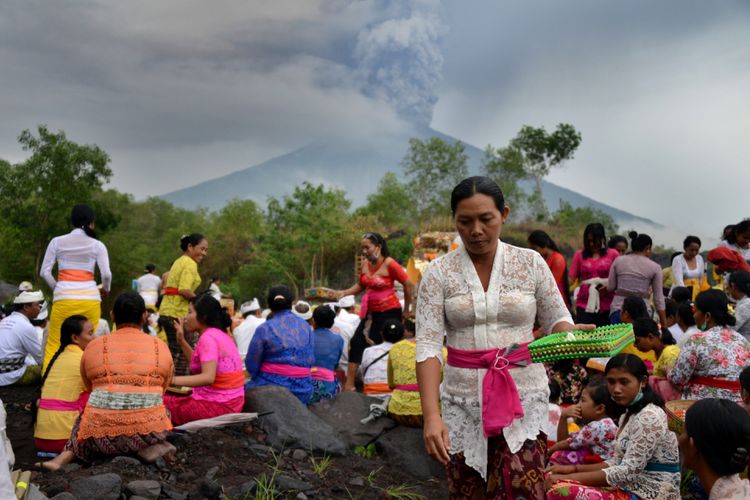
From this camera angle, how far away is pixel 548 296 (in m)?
2.91

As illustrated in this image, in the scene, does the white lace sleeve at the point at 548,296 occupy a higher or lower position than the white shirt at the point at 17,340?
higher

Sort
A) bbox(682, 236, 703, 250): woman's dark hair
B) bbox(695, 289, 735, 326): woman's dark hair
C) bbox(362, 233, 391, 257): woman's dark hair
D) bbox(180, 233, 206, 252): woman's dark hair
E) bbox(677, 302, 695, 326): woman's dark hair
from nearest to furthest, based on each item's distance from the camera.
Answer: bbox(695, 289, 735, 326): woman's dark hair, bbox(677, 302, 695, 326): woman's dark hair, bbox(362, 233, 391, 257): woman's dark hair, bbox(180, 233, 206, 252): woman's dark hair, bbox(682, 236, 703, 250): woman's dark hair

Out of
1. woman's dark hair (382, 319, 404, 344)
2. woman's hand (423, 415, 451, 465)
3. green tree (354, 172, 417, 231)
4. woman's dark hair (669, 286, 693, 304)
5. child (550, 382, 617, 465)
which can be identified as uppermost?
green tree (354, 172, 417, 231)

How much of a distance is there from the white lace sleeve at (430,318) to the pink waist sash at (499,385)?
15cm

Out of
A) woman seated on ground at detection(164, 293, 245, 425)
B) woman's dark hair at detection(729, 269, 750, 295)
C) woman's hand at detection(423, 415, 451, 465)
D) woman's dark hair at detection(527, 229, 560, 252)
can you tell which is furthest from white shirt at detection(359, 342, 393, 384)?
woman's hand at detection(423, 415, 451, 465)

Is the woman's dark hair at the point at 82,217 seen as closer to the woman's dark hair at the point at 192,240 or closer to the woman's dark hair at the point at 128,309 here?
the woman's dark hair at the point at 192,240

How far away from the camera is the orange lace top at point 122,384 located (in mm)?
4477

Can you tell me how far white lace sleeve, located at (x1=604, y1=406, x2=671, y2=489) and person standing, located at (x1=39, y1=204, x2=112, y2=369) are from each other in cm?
514

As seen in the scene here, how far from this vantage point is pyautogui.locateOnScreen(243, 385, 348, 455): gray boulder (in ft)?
17.3

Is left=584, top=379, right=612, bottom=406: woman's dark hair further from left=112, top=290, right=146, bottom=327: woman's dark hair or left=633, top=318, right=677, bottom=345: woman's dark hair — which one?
left=112, top=290, right=146, bottom=327: woman's dark hair

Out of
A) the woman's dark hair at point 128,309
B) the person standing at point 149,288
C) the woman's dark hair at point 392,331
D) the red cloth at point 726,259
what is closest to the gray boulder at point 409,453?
the woman's dark hair at point 392,331

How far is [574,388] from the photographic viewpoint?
5945 mm

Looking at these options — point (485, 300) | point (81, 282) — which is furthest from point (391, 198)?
point (485, 300)

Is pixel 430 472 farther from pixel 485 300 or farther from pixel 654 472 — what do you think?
pixel 485 300
